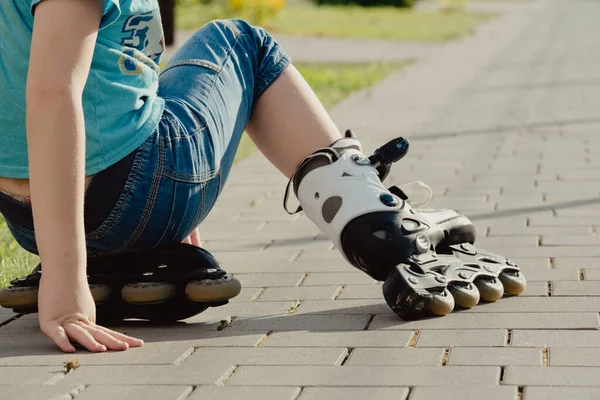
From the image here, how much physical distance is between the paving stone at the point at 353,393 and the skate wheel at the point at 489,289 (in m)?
0.87

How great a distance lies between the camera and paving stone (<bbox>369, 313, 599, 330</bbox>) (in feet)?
10.2

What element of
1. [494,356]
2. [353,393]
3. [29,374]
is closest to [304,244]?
[494,356]

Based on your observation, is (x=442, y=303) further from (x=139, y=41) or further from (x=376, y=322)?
(x=139, y=41)

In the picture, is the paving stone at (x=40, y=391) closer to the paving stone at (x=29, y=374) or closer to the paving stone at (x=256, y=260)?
the paving stone at (x=29, y=374)

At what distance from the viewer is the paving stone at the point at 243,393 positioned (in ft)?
8.28

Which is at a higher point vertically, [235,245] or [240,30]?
[240,30]

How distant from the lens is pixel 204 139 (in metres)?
3.14

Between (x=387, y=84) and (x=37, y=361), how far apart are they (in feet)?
29.2

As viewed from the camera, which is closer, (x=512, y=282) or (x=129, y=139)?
(x=129, y=139)

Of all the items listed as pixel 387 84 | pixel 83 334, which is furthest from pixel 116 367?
pixel 387 84

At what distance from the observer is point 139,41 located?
309 cm

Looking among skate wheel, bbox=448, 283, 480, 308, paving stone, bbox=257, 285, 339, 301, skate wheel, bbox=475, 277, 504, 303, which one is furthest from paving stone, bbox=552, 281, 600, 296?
paving stone, bbox=257, 285, 339, 301

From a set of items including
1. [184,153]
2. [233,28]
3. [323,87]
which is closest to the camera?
[184,153]

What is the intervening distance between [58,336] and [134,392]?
0.33 meters
